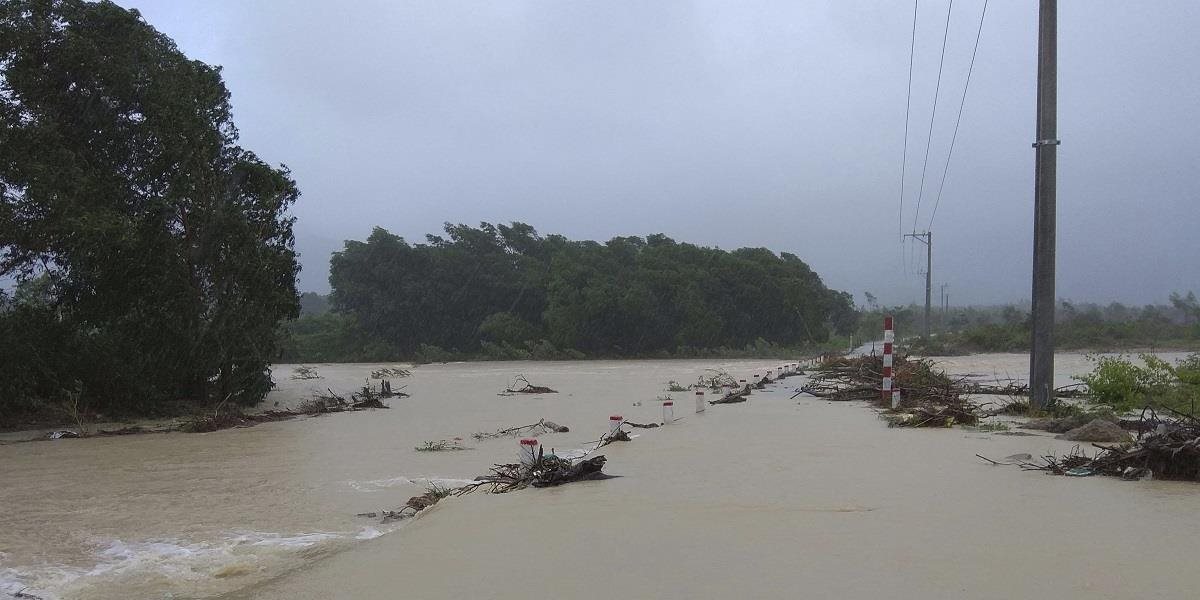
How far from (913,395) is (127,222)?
13531mm

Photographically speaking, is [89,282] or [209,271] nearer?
[89,282]

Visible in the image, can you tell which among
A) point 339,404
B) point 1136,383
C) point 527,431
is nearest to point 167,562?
point 527,431

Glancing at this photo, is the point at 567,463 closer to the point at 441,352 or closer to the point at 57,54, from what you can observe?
the point at 57,54

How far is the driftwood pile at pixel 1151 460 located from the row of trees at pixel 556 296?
40.0m

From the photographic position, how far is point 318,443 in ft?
39.7

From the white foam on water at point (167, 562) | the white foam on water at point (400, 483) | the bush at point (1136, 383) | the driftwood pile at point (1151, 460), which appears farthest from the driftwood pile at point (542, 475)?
the bush at point (1136, 383)

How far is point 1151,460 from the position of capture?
20.7 feet

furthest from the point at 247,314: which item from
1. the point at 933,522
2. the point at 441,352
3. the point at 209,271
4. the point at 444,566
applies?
the point at 441,352

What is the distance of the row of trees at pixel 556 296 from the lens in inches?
1887

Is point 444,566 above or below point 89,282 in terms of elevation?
below

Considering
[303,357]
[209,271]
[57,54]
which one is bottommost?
[303,357]

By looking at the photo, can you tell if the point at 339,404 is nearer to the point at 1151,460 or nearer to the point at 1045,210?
the point at 1045,210

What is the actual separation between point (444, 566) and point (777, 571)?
1799mm

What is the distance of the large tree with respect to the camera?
13555 mm
